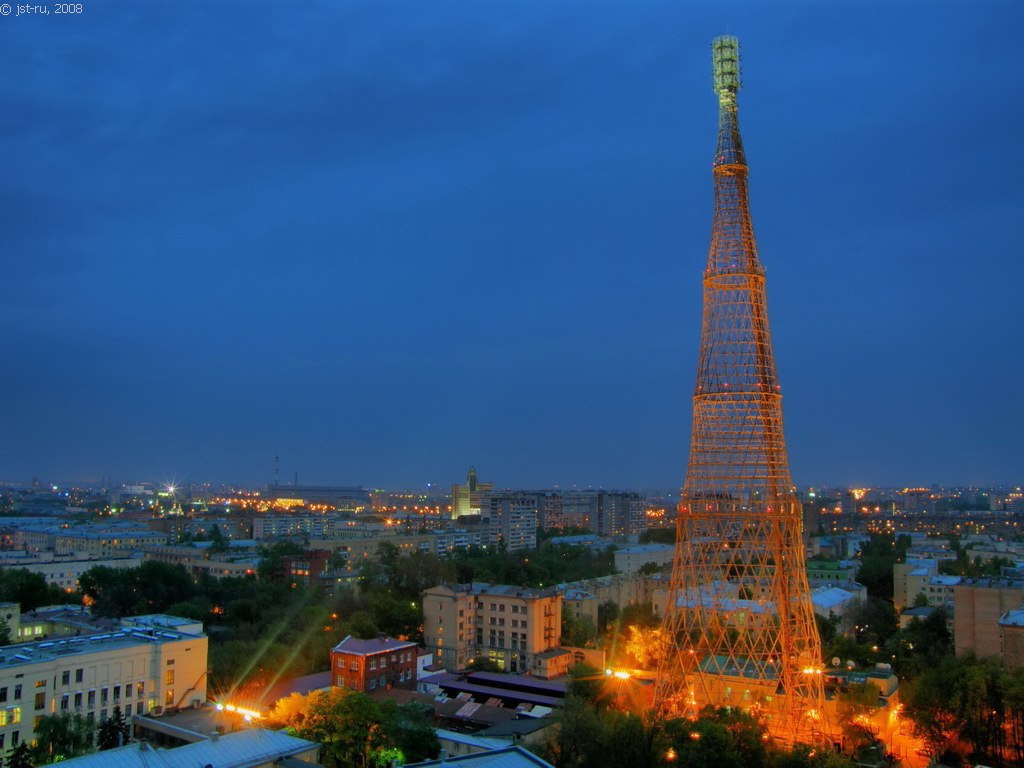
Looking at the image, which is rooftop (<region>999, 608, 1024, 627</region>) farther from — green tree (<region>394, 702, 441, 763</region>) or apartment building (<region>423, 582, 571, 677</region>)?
green tree (<region>394, 702, 441, 763</region>)

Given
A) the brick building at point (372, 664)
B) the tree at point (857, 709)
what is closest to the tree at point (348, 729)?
the brick building at point (372, 664)

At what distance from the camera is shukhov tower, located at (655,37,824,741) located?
59.5 feet

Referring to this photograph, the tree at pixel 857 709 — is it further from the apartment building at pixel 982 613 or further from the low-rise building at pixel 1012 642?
the apartment building at pixel 982 613

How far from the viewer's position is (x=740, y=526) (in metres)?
19.0

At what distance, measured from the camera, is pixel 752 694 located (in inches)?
735

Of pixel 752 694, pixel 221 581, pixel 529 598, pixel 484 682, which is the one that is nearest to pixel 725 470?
pixel 752 694

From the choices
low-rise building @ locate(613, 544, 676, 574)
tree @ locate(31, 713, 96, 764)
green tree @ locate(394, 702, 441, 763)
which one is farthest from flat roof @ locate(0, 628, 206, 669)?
low-rise building @ locate(613, 544, 676, 574)

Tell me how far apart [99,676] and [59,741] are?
2.99 metres

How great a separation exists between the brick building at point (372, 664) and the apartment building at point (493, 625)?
3843 mm

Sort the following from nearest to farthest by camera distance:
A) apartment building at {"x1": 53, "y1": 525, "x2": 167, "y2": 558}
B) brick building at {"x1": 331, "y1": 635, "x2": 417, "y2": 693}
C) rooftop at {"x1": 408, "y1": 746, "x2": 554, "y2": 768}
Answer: rooftop at {"x1": 408, "y1": 746, "x2": 554, "y2": 768}
brick building at {"x1": 331, "y1": 635, "x2": 417, "y2": 693}
apartment building at {"x1": 53, "y1": 525, "x2": 167, "y2": 558}

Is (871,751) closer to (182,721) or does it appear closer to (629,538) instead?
(182,721)

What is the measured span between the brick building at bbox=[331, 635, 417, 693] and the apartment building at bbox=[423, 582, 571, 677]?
12.6 feet

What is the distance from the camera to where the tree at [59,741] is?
1673 cm

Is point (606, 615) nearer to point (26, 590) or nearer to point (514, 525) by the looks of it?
point (26, 590)
